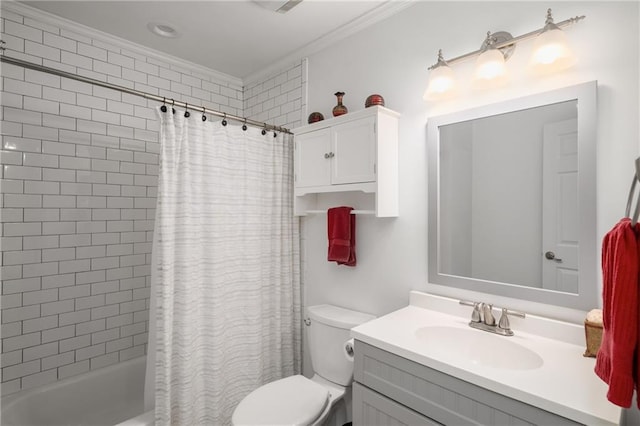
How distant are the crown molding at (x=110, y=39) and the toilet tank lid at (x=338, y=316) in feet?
6.92

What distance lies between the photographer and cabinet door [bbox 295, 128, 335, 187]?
1942 mm

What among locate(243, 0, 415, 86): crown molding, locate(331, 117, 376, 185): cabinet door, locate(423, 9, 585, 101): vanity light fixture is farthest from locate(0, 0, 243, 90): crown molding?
locate(423, 9, 585, 101): vanity light fixture

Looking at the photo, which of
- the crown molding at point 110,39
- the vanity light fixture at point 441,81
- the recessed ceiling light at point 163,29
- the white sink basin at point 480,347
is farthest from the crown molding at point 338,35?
the white sink basin at point 480,347

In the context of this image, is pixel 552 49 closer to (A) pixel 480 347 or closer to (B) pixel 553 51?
(B) pixel 553 51

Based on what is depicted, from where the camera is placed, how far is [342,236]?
1.94 metres

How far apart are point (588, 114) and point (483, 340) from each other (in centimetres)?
98

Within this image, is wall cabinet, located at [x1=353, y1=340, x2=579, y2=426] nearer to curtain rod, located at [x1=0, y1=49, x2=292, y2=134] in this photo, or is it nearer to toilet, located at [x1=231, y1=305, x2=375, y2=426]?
toilet, located at [x1=231, y1=305, x2=375, y2=426]

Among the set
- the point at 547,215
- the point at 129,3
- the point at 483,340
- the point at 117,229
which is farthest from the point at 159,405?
the point at 129,3

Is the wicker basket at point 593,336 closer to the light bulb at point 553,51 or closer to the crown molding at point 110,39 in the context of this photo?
the light bulb at point 553,51

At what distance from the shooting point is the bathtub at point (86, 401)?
1.80 meters

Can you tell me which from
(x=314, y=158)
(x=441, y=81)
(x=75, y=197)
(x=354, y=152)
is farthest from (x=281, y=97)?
(x=75, y=197)

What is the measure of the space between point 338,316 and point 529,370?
39.9 inches

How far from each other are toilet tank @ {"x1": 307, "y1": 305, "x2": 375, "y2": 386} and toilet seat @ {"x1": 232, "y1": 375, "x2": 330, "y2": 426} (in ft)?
0.53

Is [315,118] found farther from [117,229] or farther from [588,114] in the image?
[117,229]
